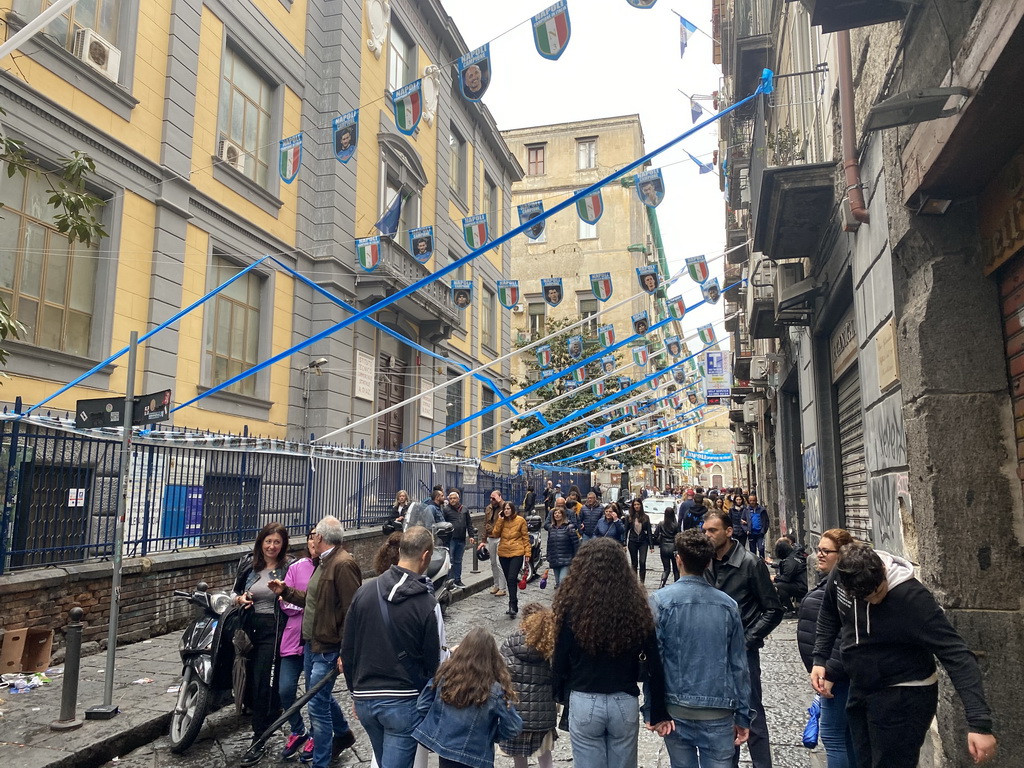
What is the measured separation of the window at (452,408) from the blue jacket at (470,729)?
20779 mm

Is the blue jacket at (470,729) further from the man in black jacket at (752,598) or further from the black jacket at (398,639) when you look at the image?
the man in black jacket at (752,598)

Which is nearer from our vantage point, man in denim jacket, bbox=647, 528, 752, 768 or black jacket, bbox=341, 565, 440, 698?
man in denim jacket, bbox=647, 528, 752, 768

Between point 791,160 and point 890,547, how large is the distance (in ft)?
19.9

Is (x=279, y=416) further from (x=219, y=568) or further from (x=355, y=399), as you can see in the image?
(x=219, y=568)

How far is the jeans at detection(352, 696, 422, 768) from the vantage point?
4.05 metres

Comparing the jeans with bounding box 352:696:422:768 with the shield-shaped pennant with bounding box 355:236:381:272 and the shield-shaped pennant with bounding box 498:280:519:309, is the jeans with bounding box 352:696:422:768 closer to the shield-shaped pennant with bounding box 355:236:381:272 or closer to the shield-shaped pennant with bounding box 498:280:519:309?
the shield-shaped pennant with bounding box 355:236:381:272

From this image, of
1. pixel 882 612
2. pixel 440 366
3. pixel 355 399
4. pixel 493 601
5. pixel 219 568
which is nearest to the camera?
pixel 882 612

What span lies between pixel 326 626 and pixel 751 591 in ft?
9.76

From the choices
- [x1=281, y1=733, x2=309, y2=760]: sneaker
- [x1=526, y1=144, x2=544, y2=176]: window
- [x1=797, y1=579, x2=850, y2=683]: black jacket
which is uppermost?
[x1=526, y1=144, x2=544, y2=176]: window

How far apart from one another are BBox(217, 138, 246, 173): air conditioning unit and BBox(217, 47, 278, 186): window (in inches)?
0.9

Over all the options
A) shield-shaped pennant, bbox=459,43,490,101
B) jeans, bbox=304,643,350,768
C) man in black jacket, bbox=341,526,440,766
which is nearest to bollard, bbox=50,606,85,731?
jeans, bbox=304,643,350,768

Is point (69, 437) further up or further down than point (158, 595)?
further up

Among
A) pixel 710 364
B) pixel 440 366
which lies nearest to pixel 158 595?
pixel 440 366

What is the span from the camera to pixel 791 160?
1039cm
